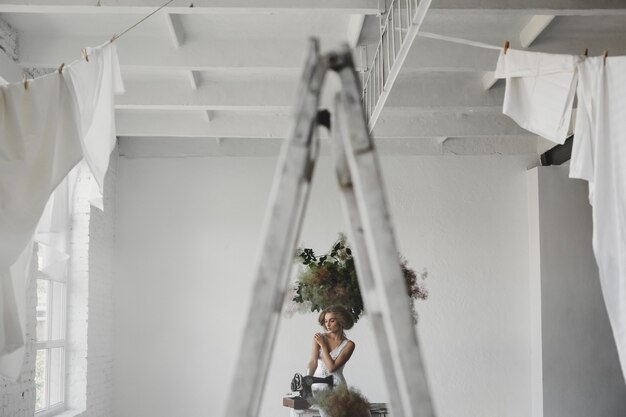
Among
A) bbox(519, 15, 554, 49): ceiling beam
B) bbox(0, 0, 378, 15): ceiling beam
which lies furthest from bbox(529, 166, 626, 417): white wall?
bbox(0, 0, 378, 15): ceiling beam

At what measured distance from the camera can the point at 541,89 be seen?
4.23 metres

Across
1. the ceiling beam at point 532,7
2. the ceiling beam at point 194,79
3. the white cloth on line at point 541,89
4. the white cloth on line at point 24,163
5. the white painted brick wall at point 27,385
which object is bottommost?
the white painted brick wall at point 27,385

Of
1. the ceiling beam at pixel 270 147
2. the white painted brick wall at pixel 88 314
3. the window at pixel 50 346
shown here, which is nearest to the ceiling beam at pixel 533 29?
the ceiling beam at pixel 270 147

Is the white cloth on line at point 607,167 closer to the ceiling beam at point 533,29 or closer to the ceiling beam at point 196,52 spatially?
the ceiling beam at point 533,29

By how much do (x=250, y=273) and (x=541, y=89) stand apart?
4.68 metres

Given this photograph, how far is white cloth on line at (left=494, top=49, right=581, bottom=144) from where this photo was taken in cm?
405

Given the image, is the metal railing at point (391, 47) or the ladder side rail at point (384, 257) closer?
the ladder side rail at point (384, 257)

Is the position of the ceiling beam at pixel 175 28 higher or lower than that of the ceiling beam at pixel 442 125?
higher

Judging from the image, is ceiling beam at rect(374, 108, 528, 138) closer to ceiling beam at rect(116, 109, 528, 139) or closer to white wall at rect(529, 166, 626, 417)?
ceiling beam at rect(116, 109, 528, 139)

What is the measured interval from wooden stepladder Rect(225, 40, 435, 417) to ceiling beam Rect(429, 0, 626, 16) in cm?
329

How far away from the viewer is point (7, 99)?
368cm

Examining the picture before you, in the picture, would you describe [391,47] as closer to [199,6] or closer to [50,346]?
[199,6]

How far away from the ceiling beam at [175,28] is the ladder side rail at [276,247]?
379cm

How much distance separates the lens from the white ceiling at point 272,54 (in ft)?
16.3
